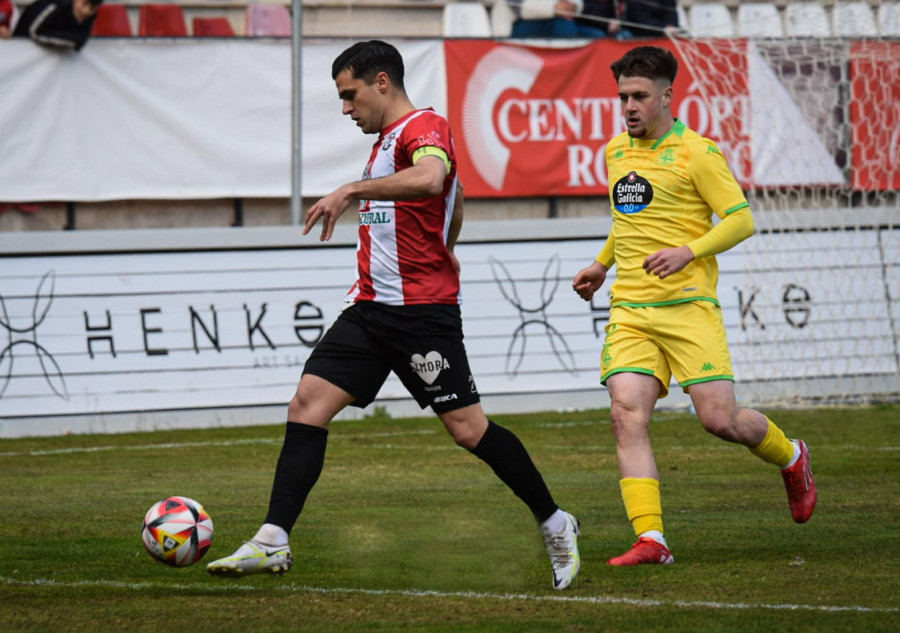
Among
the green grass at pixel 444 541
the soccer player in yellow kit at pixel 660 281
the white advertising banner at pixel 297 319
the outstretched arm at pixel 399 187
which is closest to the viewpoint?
the green grass at pixel 444 541

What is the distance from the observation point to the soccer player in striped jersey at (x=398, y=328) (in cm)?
593

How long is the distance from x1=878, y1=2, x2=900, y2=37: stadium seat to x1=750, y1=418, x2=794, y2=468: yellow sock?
391 inches

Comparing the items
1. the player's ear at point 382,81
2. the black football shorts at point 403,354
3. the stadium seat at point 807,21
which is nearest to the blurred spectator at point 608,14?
the stadium seat at point 807,21

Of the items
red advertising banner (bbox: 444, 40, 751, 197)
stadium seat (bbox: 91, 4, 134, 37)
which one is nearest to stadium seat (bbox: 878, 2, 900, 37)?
red advertising banner (bbox: 444, 40, 751, 197)

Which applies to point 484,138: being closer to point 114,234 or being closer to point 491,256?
point 491,256

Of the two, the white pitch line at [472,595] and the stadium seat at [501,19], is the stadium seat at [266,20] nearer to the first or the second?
the stadium seat at [501,19]

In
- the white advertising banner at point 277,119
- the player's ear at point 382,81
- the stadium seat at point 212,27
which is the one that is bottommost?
the player's ear at point 382,81

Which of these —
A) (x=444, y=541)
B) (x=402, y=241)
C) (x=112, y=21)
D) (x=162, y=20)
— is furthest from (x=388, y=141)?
(x=162, y=20)

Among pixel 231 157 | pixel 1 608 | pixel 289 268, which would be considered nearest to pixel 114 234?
pixel 289 268

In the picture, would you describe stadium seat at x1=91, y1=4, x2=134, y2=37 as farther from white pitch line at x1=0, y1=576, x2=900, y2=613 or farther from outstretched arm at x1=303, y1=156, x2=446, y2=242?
outstretched arm at x1=303, y1=156, x2=446, y2=242

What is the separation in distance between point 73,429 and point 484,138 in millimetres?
5409

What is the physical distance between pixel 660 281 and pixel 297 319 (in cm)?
683

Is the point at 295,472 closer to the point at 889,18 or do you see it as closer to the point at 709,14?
the point at 889,18

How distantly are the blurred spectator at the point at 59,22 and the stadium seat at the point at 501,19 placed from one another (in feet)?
15.2
